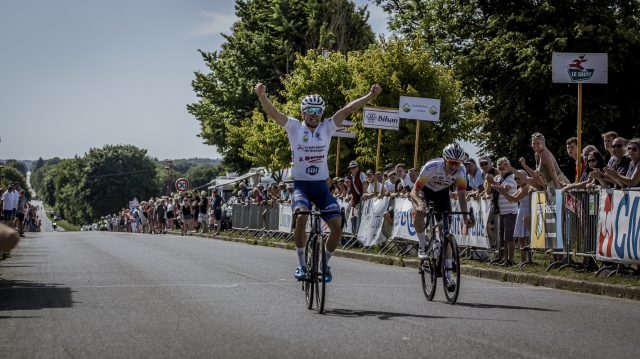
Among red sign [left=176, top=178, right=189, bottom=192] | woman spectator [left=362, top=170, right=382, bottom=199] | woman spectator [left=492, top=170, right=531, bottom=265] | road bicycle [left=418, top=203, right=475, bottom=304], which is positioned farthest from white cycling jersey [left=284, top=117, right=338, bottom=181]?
red sign [left=176, top=178, right=189, bottom=192]

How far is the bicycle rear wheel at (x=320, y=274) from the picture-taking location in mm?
10078

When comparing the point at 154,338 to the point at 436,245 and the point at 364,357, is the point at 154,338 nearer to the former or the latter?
the point at 364,357

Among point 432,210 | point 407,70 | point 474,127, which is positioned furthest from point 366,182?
point 474,127

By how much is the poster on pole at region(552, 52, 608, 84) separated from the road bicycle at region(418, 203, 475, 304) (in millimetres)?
7062

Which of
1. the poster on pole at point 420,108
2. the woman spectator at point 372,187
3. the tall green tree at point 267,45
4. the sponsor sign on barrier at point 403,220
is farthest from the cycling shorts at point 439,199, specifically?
the tall green tree at point 267,45

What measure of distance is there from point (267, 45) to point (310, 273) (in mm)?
48304

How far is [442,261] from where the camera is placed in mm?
11305

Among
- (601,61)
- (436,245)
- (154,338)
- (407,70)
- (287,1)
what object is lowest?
(154,338)

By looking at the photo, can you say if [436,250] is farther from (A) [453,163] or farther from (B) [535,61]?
(B) [535,61]

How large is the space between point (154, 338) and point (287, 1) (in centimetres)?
5036

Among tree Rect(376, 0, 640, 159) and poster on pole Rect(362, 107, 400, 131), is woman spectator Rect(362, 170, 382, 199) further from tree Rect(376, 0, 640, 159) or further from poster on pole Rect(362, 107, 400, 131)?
tree Rect(376, 0, 640, 159)

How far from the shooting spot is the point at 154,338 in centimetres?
821

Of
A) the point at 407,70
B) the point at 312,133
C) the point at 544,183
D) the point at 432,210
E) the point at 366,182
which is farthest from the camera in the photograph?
the point at 407,70

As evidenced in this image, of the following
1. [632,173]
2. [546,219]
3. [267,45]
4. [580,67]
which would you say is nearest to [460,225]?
[546,219]
